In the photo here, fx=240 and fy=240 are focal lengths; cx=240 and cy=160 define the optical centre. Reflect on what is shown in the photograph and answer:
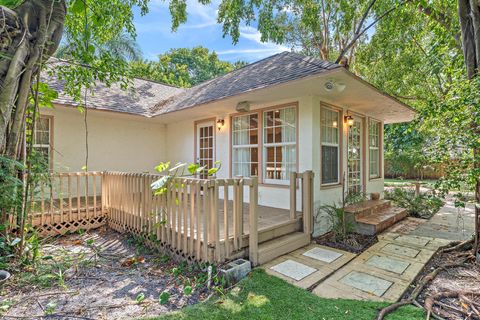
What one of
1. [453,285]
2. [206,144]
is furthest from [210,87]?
[453,285]

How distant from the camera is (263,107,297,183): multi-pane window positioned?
5.67m

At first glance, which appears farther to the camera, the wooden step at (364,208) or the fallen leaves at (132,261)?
the wooden step at (364,208)

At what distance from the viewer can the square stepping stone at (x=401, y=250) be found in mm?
4117

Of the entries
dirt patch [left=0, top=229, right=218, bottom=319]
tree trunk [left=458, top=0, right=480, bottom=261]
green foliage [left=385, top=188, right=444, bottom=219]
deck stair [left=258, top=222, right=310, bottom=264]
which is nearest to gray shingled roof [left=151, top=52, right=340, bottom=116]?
tree trunk [left=458, top=0, right=480, bottom=261]

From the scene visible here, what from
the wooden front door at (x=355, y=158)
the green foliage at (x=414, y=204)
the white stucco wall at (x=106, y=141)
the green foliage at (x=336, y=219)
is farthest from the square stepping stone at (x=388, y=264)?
the white stucco wall at (x=106, y=141)

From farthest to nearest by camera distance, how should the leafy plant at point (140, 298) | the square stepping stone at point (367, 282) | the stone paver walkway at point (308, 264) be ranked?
the stone paver walkway at point (308, 264) → the square stepping stone at point (367, 282) → the leafy plant at point (140, 298)

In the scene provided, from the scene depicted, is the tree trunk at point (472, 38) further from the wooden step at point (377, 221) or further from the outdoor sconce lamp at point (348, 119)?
the outdoor sconce lamp at point (348, 119)

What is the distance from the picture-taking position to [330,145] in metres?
5.79

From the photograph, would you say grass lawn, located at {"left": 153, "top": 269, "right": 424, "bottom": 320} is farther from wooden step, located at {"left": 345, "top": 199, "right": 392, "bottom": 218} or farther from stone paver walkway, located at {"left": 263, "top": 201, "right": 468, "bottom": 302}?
wooden step, located at {"left": 345, "top": 199, "right": 392, "bottom": 218}

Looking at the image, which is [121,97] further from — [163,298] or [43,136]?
[163,298]

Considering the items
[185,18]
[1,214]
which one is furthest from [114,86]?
[1,214]

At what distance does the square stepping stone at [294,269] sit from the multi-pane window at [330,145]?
2.41 m

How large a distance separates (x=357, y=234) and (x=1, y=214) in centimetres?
626

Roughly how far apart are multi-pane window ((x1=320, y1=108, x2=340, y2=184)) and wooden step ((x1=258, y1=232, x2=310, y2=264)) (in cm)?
162
